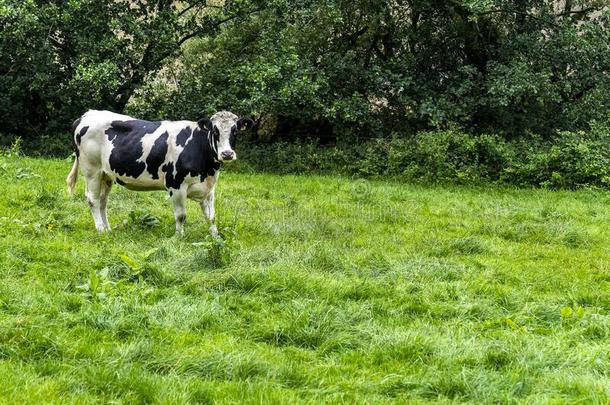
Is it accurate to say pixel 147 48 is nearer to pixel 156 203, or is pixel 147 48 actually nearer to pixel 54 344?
pixel 156 203

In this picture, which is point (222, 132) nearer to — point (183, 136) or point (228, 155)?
point (228, 155)

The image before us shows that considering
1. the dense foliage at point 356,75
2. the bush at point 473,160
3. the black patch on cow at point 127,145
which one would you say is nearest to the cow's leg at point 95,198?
the black patch on cow at point 127,145

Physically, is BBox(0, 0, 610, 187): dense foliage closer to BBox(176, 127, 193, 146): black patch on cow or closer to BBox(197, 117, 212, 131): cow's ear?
BBox(176, 127, 193, 146): black patch on cow

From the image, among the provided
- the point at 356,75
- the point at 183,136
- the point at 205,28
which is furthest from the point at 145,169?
the point at 205,28

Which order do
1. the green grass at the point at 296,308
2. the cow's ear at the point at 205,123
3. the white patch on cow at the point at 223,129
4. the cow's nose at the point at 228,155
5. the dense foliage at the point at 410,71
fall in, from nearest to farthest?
the green grass at the point at 296,308 < the cow's nose at the point at 228,155 < the white patch on cow at the point at 223,129 < the cow's ear at the point at 205,123 < the dense foliage at the point at 410,71

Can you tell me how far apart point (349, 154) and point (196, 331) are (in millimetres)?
12864

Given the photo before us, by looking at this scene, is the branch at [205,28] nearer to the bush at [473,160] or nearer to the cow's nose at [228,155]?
the bush at [473,160]

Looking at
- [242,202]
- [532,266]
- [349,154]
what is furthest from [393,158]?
[532,266]

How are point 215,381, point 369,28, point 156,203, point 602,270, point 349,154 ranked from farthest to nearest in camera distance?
point 369,28 → point 349,154 → point 156,203 → point 602,270 → point 215,381

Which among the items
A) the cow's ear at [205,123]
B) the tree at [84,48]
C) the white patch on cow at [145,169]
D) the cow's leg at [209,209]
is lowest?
the cow's leg at [209,209]

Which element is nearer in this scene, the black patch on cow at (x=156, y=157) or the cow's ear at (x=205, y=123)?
the cow's ear at (x=205, y=123)

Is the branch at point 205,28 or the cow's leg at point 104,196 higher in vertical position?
the branch at point 205,28

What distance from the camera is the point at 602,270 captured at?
815 cm

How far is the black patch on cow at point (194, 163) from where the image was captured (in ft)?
30.2
